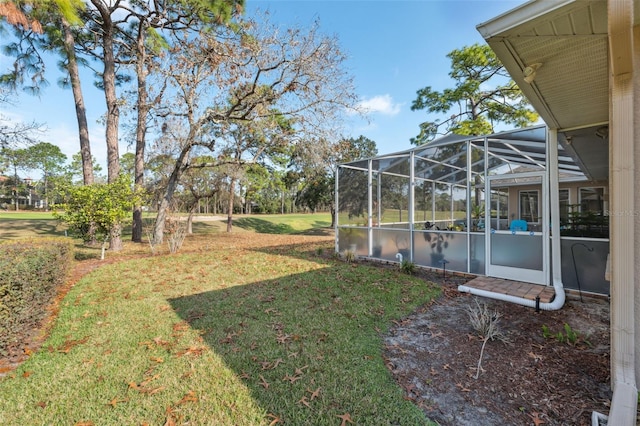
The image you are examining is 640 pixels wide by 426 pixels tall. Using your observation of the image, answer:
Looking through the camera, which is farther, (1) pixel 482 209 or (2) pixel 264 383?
(1) pixel 482 209

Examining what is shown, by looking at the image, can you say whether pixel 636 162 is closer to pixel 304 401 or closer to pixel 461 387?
pixel 461 387

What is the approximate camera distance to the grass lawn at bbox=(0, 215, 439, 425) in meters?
2.17

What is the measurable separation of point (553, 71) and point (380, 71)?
27.4 ft

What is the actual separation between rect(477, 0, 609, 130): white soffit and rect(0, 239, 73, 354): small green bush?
5477mm

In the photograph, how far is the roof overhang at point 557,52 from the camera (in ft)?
7.13

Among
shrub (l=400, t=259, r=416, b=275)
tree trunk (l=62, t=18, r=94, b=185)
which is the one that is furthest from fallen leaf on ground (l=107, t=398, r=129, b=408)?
tree trunk (l=62, t=18, r=94, b=185)

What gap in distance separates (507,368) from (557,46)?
3.27 metres

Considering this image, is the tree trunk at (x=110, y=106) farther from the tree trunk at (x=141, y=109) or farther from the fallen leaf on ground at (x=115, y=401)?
the fallen leaf on ground at (x=115, y=401)

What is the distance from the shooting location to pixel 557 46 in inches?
102

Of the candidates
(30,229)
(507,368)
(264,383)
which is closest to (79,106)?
(30,229)

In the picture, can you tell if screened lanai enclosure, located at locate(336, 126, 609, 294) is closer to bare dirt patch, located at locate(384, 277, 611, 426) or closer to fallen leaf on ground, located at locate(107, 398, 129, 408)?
bare dirt patch, located at locate(384, 277, 611, 426)

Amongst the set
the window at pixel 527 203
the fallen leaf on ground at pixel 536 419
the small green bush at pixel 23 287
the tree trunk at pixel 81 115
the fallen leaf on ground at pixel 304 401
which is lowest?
the fallen leaf on ground at pixel 536 419

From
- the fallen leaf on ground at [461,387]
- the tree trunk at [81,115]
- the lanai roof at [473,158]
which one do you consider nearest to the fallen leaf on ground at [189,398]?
the fallen leaf on ground at [461,387]

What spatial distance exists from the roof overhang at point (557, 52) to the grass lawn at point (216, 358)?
3391 mm
